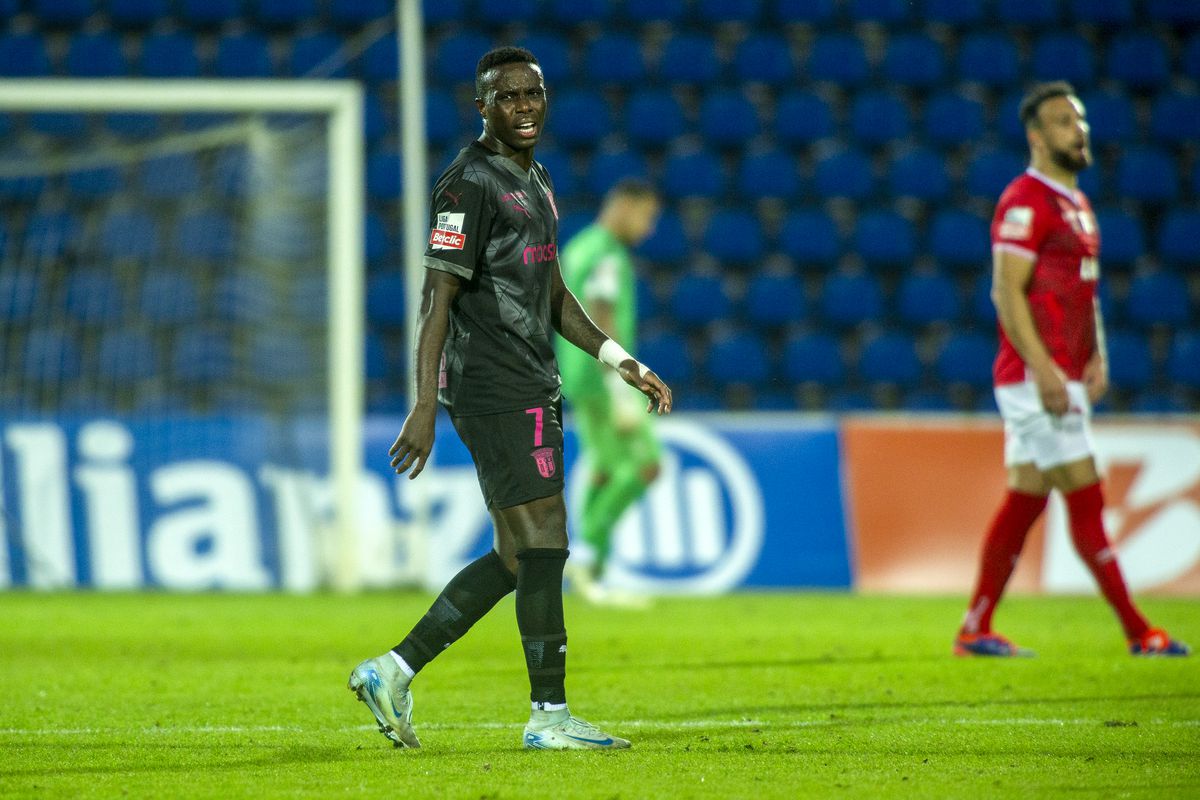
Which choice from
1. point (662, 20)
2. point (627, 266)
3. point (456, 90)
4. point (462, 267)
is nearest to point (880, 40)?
point (662, 20)

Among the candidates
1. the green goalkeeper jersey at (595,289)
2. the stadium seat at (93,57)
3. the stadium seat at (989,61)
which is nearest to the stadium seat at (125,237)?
the green goalkeeper jersey at (595,289)

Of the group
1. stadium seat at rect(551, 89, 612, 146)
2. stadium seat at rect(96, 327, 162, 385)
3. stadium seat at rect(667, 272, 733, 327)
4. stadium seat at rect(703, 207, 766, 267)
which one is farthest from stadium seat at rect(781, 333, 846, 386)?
stadium seat at rect(96, 327, 162, 385)

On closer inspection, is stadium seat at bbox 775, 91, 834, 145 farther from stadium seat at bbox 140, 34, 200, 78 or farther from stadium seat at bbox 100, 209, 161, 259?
stadium seat at bbox 100, 209, 161, 259

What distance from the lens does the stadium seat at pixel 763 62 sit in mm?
13273

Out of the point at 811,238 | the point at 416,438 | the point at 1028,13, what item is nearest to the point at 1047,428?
the point at 416,438

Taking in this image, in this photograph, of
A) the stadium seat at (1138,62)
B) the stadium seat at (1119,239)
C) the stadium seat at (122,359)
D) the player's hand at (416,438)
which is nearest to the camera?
the player's hand at (416,438)

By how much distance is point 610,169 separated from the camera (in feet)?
41.9

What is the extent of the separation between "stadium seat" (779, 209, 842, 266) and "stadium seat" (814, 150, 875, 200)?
33 centimetres

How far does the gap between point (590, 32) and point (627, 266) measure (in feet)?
16.6

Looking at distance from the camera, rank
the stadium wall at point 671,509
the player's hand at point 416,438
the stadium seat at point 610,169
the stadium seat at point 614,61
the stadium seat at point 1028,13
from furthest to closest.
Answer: the stadium seat at point 1028,13 → the stadium seat at point 614,61 → the stadium seat at point 610,169 → the stadium wall at point 671,509 → the player's hand at point 416,438

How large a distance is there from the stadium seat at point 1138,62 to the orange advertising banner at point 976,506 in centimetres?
474

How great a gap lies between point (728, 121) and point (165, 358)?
531 centimetres

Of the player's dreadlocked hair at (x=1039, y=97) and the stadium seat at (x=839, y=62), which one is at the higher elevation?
the stadium seat at (x=839, y=62)

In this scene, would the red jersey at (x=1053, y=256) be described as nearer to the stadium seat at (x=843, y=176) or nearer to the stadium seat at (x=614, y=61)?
the stadium seat at (x=843, y=176)
